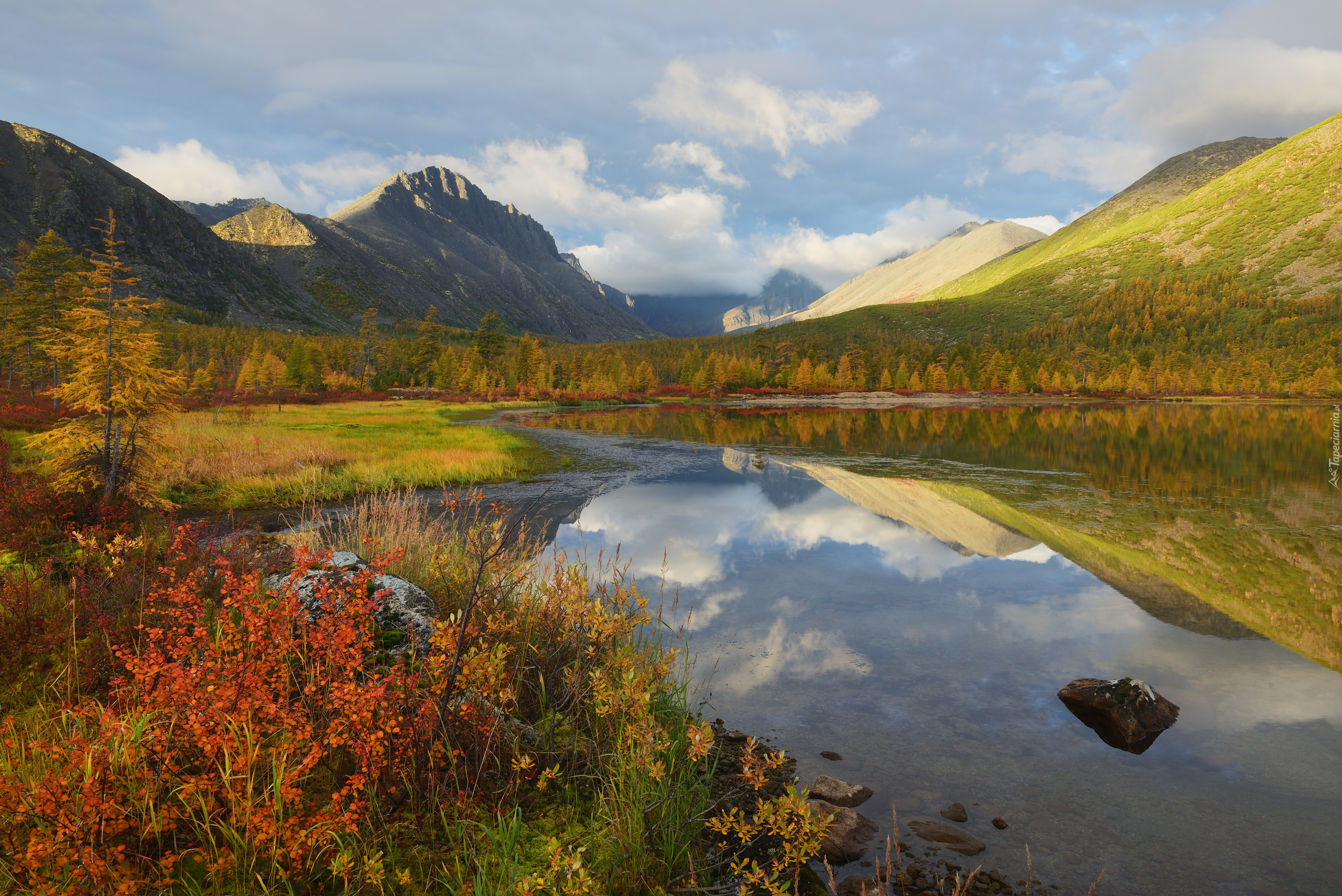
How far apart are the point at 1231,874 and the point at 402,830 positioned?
665 cm

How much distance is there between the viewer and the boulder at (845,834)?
5113 millimetres

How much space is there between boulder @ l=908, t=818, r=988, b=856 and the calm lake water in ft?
0.32

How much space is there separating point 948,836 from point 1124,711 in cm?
340

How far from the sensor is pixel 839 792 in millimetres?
5762

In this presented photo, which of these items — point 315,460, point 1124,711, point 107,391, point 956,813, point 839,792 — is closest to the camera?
point 956,813

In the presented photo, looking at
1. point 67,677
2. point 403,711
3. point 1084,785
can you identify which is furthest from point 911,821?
point 67,677

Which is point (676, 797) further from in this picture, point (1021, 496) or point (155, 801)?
point (1021, 496)

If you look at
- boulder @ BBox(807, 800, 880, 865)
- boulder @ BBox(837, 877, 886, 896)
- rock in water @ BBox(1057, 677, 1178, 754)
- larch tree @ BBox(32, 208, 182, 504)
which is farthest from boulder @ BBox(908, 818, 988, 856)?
larch tree @ BBox(32, 208, 182, 504)

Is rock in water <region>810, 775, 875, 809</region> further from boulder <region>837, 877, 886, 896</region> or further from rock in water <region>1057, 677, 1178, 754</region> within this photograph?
rock in water <region>1057, 677, 1178, 754</region>

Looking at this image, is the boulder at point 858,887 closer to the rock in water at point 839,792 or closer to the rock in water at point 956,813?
the rock in water at point 839,792

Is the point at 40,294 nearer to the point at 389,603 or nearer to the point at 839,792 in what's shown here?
the point at 389,603

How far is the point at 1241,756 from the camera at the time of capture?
6.61m

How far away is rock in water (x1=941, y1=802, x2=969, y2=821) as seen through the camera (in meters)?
5.57

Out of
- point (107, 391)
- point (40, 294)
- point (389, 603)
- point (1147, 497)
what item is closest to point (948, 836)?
point (389, 603)
